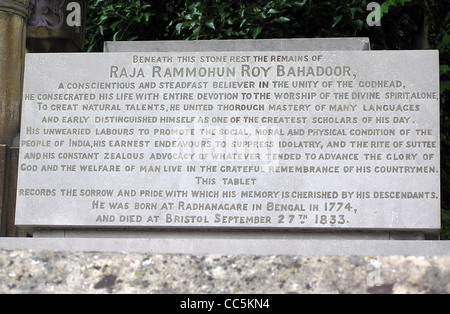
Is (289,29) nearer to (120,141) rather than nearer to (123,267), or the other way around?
(120,141)

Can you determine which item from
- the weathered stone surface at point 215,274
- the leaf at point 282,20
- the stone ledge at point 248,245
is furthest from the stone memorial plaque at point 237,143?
the leaf at point 282,20

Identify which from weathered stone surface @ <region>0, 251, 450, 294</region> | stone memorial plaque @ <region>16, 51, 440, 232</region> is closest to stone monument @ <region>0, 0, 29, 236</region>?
stone memorial plaque @ <region>16, 51, 440, 232</region>

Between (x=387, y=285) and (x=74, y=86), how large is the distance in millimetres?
3220

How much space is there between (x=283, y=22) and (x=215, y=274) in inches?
194

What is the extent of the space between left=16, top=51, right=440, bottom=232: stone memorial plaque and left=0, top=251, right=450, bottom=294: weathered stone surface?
5.99 feet

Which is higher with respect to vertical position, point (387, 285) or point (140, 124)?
point (140, 124)

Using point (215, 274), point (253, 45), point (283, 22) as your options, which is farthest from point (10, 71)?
point (215, 274)

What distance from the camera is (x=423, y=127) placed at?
215 inches

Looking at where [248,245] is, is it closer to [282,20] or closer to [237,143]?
[237,143]

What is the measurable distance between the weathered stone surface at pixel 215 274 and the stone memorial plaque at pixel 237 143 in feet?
5.99

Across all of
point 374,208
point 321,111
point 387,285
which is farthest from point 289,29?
point 387,285

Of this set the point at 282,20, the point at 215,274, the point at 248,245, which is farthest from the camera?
the point at 282,20

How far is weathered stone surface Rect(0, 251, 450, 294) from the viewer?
348cm

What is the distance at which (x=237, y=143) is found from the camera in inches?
216
